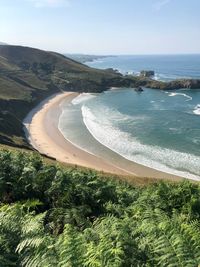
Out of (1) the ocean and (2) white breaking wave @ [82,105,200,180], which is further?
(1) the ocean

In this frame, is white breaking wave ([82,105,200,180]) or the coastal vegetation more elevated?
the coastal vegetation

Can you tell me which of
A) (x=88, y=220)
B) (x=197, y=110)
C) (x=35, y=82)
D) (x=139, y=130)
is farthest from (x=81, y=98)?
(x=88, y=220)

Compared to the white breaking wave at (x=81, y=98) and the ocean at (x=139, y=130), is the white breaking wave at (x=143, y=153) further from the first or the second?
the white breaking wave at (x=81, y=98)

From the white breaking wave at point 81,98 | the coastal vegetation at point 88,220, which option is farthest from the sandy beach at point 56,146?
the coastal vegetation at point 88,220

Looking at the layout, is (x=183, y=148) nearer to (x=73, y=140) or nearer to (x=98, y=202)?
(x=73, y=140)

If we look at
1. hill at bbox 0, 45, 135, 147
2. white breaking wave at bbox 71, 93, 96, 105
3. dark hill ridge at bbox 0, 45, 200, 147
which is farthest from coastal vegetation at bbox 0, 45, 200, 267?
white breaking wave at bbox 71, 93, 96, 105

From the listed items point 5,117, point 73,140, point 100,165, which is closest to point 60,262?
point 100,165

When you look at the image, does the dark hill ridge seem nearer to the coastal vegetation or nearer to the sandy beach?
the sandy beach
